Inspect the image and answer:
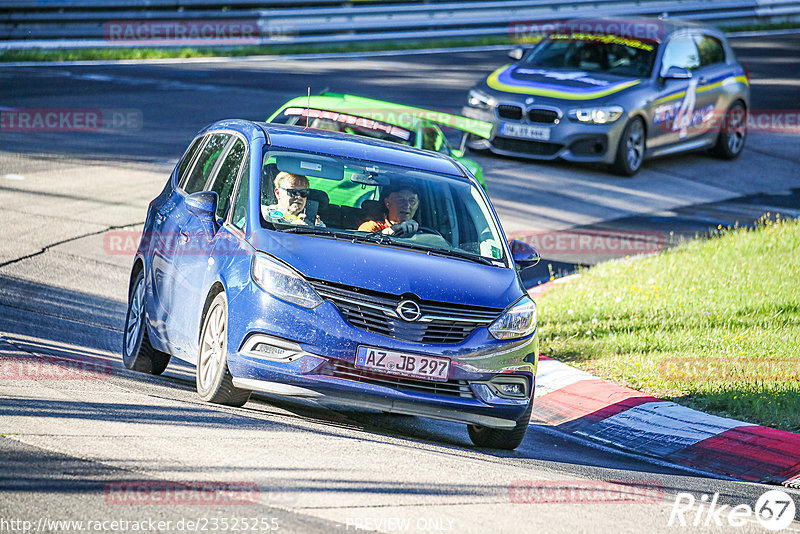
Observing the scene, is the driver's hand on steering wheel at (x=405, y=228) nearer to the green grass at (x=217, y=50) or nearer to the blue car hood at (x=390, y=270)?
the blue car hood at (x=390, y=270)

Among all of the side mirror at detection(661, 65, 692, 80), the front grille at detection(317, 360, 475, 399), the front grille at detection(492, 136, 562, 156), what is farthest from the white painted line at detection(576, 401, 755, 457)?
the side mirror at detection(661, 65, 692, 80)

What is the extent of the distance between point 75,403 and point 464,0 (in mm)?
25322

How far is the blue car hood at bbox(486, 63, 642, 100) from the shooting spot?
17109 mm

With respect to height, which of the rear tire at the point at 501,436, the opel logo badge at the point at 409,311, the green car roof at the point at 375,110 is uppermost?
the opel logo badge at the point at 409,311

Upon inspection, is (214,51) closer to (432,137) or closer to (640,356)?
(432,137)

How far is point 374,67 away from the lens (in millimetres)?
24969

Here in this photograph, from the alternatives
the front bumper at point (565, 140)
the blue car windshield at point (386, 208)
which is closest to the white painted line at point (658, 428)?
the blue car windshield at point (386, 208)

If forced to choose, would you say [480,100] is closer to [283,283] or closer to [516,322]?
[516,322]

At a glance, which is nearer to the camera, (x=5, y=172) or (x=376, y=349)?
(x=376, y=349)

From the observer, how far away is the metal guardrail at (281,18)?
958 inches

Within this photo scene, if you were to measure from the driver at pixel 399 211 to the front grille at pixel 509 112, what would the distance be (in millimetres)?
9320

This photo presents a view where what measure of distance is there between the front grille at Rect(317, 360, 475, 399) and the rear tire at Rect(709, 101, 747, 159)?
528 inches

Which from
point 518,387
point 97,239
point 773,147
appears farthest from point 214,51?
point 518,387
